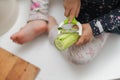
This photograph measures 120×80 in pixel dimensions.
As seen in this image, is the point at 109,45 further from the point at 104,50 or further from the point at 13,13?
the point at 13,13

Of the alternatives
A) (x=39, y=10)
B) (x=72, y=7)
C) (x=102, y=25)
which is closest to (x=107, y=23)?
(x=102, y=25)

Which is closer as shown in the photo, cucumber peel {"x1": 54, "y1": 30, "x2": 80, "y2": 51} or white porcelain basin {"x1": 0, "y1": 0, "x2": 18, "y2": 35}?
cucumber peel {"x1": 54, "y1": 30, "x2": 80, "y2": 51}

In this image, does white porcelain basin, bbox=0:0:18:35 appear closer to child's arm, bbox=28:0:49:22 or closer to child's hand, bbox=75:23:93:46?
child's arm, bbox=28:0:49:22

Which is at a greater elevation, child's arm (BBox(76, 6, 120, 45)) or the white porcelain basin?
child's arm (BBox(76, 6, 120, 45))

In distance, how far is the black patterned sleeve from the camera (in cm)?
72

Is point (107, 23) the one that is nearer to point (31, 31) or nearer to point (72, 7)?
point (72, 7)

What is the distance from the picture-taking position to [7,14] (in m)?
0.81

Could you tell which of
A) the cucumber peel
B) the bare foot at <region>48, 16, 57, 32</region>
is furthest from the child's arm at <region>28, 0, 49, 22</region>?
the cucumber peel

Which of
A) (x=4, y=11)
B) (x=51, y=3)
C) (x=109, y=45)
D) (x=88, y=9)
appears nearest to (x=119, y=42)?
(x=109, y=45)

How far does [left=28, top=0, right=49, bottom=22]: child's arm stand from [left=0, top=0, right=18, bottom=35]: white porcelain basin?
59 mm

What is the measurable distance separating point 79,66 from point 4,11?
30 centimetres

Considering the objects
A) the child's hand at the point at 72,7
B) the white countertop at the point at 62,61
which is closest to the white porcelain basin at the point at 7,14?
the white countertop at the point at 62,61

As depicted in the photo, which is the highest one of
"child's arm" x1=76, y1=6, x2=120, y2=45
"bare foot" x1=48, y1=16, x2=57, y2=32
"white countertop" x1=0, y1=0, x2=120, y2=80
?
"child's arm" x1=76, y1=6, x2=120, y2=45

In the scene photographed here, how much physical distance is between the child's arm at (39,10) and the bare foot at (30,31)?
0.02 m
